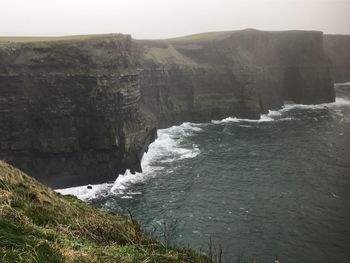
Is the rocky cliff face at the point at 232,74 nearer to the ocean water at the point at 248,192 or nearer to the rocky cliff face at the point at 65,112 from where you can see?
the ocean water at the point at 248,192

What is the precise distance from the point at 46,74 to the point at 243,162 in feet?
93.2

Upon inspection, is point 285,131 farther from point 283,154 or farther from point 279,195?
point 279,195

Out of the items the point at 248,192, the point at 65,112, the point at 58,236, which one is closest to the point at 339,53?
the point at 248,192

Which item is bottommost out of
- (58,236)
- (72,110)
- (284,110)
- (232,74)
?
(284,110)

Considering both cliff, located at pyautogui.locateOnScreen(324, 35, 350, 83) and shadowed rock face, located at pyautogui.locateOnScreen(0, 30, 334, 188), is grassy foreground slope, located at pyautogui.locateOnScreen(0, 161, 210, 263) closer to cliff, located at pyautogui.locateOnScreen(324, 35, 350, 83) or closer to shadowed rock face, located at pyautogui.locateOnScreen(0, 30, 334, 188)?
shadowed rock face, located at pyautogui.locateOnScreen(0, 30, 334, 188)

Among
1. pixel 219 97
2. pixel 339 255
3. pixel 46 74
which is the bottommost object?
pixel 339 255

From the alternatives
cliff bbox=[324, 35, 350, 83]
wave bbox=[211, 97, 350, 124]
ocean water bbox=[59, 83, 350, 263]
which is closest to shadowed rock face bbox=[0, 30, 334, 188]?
ocean water bbox=[59, 83, 350, 263]

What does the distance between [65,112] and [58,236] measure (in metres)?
40.9

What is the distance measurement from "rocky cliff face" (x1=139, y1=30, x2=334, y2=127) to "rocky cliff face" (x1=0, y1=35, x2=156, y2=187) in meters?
25.5

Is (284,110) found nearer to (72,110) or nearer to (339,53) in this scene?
(339,53)

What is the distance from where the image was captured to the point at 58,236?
32.1 ft

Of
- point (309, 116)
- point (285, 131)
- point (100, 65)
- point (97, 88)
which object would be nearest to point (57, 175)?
point (97, 88)

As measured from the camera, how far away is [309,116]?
276 feet

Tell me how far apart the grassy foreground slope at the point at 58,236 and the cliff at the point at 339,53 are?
137588 mm
